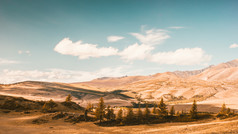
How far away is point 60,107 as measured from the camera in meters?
113

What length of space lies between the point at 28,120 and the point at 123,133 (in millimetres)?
47407

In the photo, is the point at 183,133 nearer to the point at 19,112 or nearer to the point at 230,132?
the point at 230,132

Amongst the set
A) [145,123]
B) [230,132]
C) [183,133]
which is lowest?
[145,123]

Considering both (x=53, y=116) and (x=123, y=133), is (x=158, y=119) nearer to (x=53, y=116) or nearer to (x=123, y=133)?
(x=123, y=133)

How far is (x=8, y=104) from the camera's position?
102 meters

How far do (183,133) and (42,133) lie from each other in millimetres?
45665

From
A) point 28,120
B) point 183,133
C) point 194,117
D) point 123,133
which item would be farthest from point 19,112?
point 194,117

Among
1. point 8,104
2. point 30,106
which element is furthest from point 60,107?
point 8,104

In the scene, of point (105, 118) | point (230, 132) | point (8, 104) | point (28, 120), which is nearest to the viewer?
point (230, 132)

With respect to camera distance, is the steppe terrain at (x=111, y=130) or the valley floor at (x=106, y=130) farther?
the valley floor at (x=106, y=130)

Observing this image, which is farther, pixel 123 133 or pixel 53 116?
pixel 53 116

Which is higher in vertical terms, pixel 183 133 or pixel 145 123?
pixel 183 133

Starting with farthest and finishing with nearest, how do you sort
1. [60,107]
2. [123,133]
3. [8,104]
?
[60,107] < [8,104] < [123,133]

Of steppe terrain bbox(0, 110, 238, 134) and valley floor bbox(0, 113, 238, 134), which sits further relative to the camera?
valley floor bbox(0, 113, 238, 134)
